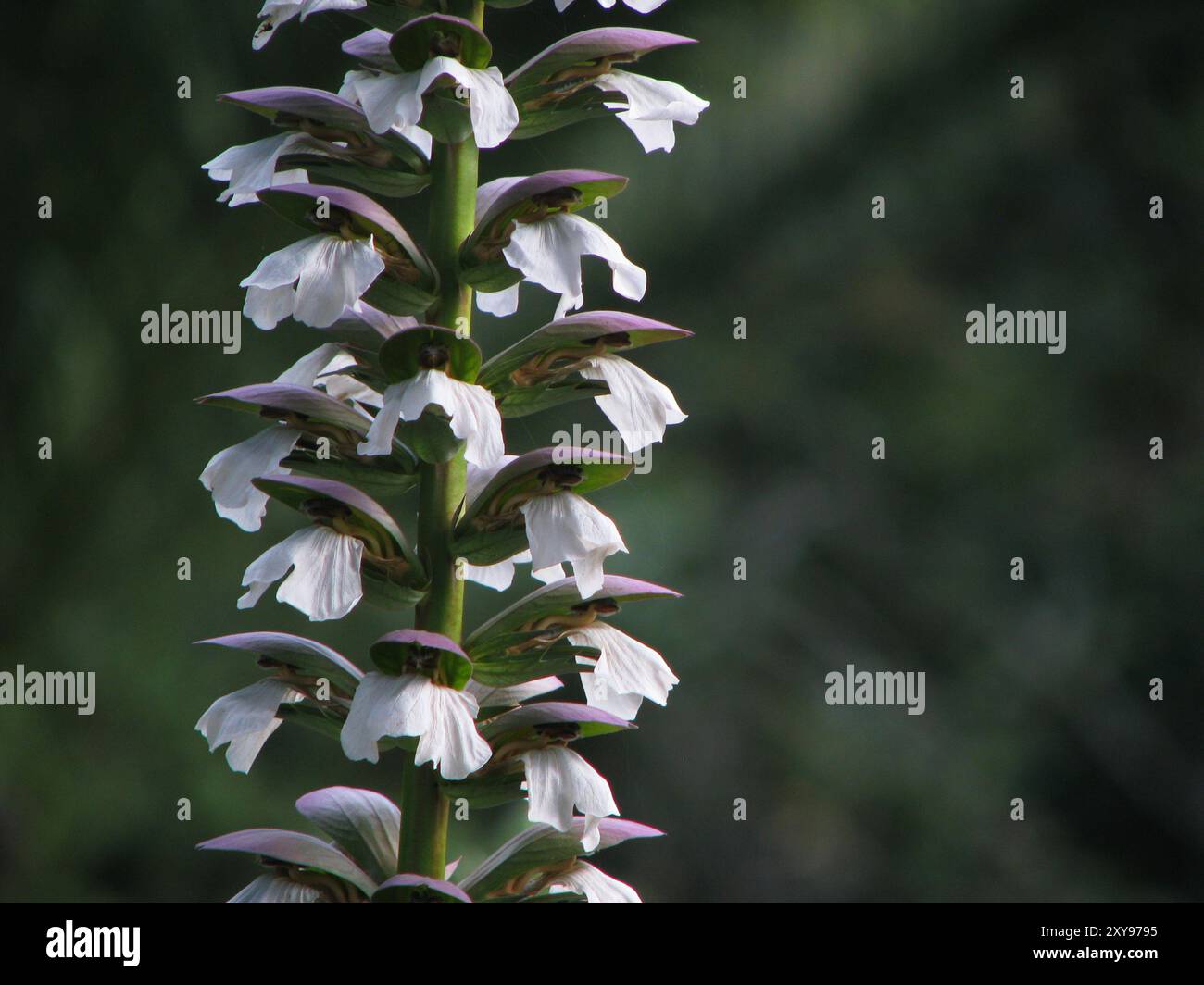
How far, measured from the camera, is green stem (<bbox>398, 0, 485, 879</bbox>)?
2.26 ft

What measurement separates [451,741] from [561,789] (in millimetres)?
77

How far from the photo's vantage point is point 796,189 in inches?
89.1

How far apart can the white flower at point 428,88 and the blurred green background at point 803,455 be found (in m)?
1.09

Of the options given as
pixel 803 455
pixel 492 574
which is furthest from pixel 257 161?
pixel 803 455

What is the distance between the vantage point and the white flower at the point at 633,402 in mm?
725

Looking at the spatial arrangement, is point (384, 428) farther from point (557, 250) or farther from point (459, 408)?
point (557, 250)

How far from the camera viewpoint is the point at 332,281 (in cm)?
68

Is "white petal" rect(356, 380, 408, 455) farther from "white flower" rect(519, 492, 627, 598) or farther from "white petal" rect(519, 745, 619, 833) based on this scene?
"white petal" rect(519, 745, 619, 833)

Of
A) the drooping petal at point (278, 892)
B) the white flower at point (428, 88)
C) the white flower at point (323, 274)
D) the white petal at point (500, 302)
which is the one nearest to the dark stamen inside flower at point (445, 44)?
the white flower at point (428, 88)

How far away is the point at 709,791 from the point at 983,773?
875mm

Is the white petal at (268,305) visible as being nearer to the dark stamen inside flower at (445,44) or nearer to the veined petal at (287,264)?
the veined petal at (287,264)

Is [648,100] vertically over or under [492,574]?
over
